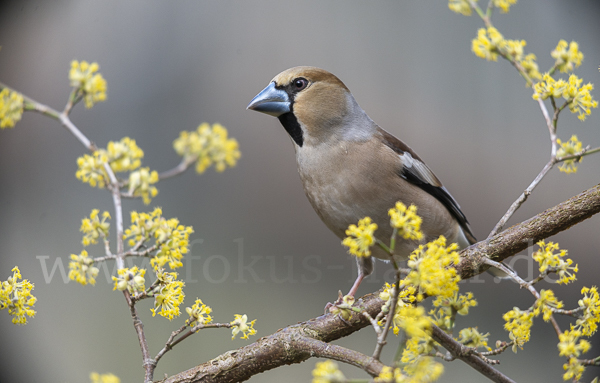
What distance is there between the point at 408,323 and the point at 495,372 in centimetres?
55

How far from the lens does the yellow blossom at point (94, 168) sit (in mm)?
727

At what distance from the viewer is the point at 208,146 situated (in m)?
0.76

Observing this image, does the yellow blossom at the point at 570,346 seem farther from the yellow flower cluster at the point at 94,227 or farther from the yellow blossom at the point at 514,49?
the yellow flower cluster at the point at 94,227

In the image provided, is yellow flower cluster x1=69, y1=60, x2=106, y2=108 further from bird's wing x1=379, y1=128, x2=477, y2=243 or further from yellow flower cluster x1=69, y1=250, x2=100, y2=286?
bird's wing x1=379, y1=128, x2=477, y2=243

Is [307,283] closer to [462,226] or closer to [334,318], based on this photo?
[462,226]

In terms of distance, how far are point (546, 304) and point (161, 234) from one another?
1.97 feet

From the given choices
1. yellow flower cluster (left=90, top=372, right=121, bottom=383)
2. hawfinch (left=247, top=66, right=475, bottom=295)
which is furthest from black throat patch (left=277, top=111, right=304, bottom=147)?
yellow flower cluster (left=90, top=372, right=121, bottom=383)

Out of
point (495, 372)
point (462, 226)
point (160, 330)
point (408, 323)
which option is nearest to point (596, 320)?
point (495, 372)

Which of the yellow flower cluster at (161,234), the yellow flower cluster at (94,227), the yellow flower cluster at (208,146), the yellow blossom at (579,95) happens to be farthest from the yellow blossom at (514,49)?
the yellow flower cluster at (94,227)

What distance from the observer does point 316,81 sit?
63.9 inches

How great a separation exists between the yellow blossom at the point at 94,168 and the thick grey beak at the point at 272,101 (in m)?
0.78

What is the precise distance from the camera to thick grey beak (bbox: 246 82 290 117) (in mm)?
1505

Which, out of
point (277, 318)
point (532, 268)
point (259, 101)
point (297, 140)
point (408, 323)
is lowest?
point (277, 318)

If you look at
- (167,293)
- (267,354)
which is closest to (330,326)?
(267,354)
